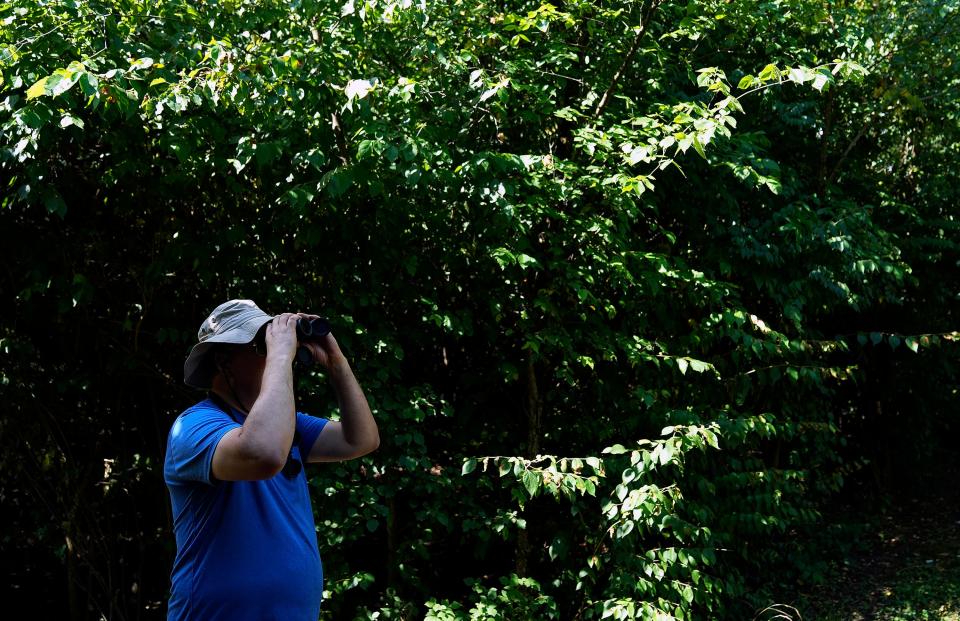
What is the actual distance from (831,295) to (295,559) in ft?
15.0

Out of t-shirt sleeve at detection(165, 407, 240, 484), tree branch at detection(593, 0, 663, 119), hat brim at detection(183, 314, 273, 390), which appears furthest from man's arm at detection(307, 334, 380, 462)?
tree branch at detection(593, 0, 663, 119)

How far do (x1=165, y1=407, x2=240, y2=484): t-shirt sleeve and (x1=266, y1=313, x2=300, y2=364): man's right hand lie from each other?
0.18 metres

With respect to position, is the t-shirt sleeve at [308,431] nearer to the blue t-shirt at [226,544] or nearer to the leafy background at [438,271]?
the blue t-shirt at [226,544]

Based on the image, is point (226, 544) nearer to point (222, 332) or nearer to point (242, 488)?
point (242, 488)

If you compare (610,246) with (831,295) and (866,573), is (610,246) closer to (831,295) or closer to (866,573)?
(831,295)

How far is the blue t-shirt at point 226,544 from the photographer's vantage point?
1960 mm

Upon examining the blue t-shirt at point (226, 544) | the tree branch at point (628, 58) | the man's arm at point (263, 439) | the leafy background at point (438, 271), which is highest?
the tree branch at point (628, 58)

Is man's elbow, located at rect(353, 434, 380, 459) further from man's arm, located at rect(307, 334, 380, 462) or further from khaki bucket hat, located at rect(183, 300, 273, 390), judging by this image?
khaki bucket hat, located at rect(183, 300, 273, 390)

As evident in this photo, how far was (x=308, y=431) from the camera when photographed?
2459 millimetres

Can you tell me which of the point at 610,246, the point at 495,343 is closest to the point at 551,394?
the point at 495,343

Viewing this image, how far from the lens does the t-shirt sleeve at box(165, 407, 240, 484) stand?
1.91m

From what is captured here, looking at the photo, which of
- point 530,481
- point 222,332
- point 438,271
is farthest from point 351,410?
point 438,271

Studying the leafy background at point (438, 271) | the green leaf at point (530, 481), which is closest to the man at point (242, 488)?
the leafy background at point (438, 271)

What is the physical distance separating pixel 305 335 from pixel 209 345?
25 centimetres
